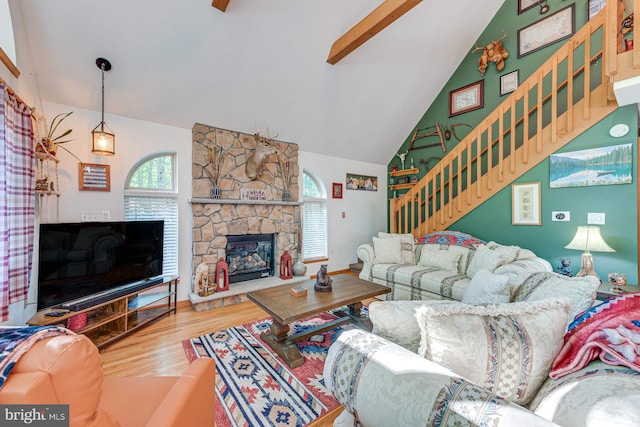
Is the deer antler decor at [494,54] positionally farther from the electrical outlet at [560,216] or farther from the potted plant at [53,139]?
the potted plant at [53,139]

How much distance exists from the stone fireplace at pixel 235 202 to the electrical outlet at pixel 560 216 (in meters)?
3.61

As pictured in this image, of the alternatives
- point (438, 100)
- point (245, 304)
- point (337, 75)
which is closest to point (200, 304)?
point (245, 304)

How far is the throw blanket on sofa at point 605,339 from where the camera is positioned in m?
0.82

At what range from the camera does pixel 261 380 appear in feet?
6.24

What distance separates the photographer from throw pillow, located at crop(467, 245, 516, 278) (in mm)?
2785

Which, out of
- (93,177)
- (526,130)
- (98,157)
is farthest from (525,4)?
(93,177)

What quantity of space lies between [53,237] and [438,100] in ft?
19.5

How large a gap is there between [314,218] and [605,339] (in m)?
4.23

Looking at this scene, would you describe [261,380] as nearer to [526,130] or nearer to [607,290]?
[607,290]

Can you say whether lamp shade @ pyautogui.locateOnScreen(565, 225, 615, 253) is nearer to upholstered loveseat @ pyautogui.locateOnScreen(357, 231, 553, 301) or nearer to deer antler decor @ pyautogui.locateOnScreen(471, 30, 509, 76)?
upholstered loveseat @ pyautogui.locateOnScreen(357, 231, 553, 301)

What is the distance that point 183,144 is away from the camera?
343 cm

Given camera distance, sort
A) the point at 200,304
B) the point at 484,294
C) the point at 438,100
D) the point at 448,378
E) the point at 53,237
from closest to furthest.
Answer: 1. the point at 448,378
2. the point at 484,294
3. the point at 53,237
4. the point at 200,304
5. the point at 438,100

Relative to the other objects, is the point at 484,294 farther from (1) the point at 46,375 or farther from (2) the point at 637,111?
(2) the point at 637,111

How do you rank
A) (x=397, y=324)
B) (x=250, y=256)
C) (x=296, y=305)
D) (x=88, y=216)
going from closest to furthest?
(x=397, y=324)
(x=296, y=305)
(x=88, y=216)
(x=250, y=256)
